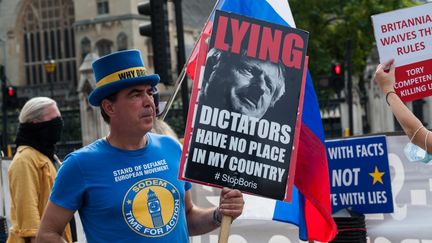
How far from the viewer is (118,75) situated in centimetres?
432

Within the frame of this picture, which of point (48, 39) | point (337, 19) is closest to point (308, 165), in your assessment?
point (337, 19)

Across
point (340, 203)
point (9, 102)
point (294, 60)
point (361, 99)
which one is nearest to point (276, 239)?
point (340, 203)

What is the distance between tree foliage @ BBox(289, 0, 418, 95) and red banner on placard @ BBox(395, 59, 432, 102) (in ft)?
92.8

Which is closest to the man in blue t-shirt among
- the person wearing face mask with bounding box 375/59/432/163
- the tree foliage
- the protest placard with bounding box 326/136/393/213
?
the person wearing face mask with bounding box 375/59/432/163

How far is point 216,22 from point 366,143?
142 inches

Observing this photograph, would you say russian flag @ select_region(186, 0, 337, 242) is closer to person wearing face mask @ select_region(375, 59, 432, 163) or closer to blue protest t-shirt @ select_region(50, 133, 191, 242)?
person wearing face mask @ select_region(375, 59, 432, 163)

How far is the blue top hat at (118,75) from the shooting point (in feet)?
14.1

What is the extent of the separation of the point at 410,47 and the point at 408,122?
1.41 meters

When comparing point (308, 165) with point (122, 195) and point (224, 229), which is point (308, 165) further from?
point (122, 195)

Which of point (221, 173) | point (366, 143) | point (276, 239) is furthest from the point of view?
point (276, 239)

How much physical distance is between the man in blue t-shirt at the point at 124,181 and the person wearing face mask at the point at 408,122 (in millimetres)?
902

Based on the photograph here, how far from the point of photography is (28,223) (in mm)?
6293

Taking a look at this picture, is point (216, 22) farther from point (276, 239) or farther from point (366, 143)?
point (276, 239)

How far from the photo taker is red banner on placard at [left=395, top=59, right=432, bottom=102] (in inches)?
231
